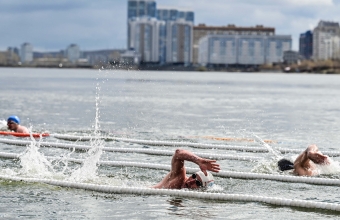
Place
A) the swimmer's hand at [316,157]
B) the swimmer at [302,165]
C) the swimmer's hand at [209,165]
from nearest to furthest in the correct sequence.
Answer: the swimmer's hand at [209,165], the swimmer's hand at [316,157], the swimmer at [302,165]

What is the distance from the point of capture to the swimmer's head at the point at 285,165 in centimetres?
1896

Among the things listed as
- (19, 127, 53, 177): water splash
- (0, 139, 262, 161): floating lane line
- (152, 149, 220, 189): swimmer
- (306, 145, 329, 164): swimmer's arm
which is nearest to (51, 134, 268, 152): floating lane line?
(0, 139, 262, 161): floating lane line

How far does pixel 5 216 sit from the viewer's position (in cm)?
1443

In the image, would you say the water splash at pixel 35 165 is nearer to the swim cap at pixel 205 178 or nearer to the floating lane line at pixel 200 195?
the floating lane line at pixel 200 195

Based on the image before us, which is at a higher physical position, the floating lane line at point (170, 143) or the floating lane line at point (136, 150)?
the floating lane line at point (136, 150)

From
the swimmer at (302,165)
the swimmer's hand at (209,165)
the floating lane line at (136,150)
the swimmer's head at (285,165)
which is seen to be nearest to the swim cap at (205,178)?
the swimmer's hand at (209,165)

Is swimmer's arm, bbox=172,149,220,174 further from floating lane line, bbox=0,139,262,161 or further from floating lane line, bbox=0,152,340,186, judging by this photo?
floating lane line, bbox=0,139,262,161

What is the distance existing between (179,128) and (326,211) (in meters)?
21.2

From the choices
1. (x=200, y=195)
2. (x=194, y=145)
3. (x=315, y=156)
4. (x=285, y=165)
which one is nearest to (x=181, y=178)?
(x=200, y=195)

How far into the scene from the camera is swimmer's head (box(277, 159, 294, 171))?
62.2 ft

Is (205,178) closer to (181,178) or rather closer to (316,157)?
(181,178)

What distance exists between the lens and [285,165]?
62.5 ft

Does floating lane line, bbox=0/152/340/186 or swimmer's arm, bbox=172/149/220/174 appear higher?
swimmer's arm, bbox=172/149/220/174

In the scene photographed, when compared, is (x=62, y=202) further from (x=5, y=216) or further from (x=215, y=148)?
(x=215, y=148)
